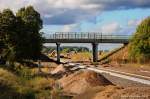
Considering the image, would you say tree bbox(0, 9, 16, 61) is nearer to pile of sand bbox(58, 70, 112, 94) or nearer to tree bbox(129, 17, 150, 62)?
pile of sand bbox(58, 70, 112, 94)

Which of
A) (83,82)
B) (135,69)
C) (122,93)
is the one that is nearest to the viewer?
(122,93)

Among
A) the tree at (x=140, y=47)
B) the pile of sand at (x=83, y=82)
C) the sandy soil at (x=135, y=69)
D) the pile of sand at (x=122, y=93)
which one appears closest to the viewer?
the pile of sand at (x=122, y=93)

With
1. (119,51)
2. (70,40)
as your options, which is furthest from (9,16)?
(119,51)

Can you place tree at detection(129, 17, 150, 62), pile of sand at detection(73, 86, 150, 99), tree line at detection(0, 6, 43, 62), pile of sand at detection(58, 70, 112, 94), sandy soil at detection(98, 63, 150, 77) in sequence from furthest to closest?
1. tree at detection(129, 17, 150, 62)
2. sandy soil at detection(98, 63, 150, 77)
3. tree line at detection(0, 6, 43, 62)
4. pile of sand at detection(58, 70, 112, 94)
5. pile of sand at detection(73, 86, 150, 99)

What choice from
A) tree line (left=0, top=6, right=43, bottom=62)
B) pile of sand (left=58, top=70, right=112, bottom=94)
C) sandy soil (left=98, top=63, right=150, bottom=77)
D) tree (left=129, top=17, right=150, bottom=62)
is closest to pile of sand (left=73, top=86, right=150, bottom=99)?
pile of sand (left=58, top=70, right=112, bottom=94)

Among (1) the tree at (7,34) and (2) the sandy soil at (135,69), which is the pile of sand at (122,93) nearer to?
(2) the sandy soil at (135,69)

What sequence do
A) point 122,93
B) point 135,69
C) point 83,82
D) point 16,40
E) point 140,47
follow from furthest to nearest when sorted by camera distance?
point 140,47 → point 135,69 → point 16,40 → point 83,82 → point 122,93

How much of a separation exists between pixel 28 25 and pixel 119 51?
6445 centimetres

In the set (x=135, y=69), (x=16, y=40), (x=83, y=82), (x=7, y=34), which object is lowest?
(x=83, y=82)

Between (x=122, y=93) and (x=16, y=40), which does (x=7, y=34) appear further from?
(x=122, y=93)

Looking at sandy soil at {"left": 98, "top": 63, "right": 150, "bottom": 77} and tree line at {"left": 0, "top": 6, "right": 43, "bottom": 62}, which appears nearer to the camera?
tree line at {"left": 0, "top": 6, "right": 43, "bottom": 62}

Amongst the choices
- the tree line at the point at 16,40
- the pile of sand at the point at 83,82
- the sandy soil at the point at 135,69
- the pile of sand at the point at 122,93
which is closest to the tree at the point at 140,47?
the sandy soil at the point at 135,69

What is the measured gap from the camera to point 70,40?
385ft

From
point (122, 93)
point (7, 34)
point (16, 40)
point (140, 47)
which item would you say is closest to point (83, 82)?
point (122, 93)
